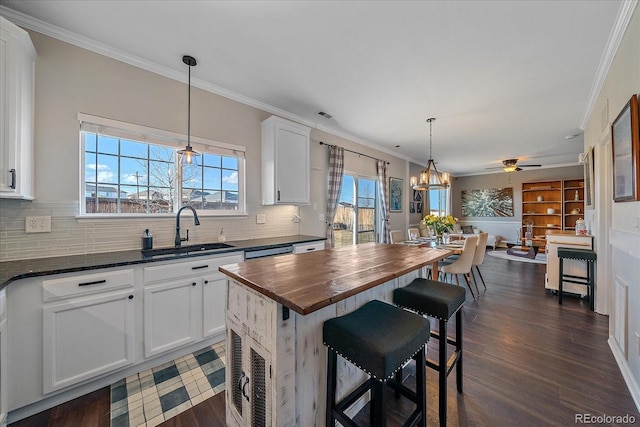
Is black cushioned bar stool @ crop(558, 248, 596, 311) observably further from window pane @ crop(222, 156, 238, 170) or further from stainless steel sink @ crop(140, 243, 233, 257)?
window pane @ crop(222, 156, 238, 170)

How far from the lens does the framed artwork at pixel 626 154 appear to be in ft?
5.07

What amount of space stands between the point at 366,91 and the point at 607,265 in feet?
10.9

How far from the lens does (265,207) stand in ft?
10.8

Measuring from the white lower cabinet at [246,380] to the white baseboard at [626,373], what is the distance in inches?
93.0

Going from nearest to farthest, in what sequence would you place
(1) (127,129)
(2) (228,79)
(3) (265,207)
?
(1) (127,129), (2) (228,79), (3) (265,207)

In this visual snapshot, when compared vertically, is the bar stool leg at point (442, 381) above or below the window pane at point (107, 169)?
below

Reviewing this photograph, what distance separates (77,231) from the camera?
6.64 feet

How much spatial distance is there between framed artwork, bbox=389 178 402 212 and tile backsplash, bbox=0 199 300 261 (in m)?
3.77

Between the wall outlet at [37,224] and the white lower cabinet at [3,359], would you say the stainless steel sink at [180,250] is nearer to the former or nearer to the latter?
the wall outlet at [37,224]

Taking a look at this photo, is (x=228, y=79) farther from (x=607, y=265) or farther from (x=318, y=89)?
(x=607, y=265)

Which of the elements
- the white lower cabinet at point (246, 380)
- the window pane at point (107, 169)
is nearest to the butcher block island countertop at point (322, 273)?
the white lower cabinet at point (246, 380)

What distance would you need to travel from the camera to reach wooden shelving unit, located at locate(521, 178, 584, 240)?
723 centimetres

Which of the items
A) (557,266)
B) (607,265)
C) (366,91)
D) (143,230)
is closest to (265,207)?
(143,230)

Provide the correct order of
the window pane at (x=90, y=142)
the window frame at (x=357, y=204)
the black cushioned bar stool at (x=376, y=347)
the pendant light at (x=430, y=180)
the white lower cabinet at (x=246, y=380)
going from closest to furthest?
the black cushioned bar stool at (x=376, y=347), the white lower cabinet at (x=246, y=380), the window pane at (x=90, y=142), the pendant light at (x=430, y=180), the window frame at (x=357, y=204)
